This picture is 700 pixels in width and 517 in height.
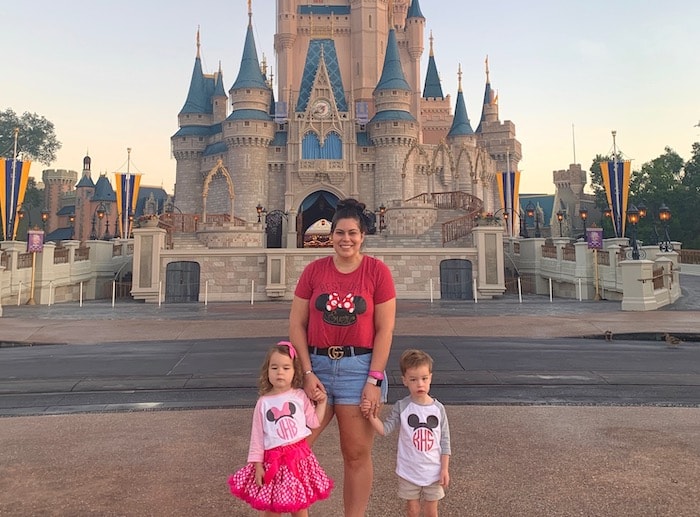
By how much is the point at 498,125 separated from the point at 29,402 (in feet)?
189

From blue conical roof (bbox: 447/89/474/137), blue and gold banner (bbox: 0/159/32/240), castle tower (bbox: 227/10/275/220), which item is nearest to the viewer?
blue and gold banner (bbox: 0/159/32/240)

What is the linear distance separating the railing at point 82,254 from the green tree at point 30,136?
4001 cm

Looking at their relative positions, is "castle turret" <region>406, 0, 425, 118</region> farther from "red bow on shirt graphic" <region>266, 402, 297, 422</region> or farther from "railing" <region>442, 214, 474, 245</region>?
"red bow on shirt graphic" <region>266, 402, 297, 422</region>

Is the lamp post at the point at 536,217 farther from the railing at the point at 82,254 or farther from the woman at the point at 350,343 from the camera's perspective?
the woman at the point at 350,343

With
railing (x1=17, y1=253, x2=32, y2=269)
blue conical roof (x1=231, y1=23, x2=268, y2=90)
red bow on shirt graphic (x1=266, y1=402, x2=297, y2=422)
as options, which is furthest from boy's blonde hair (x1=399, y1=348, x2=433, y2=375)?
blue conical roof (x1=231, y1=23, x2=268, y2=90)

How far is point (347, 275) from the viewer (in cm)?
270

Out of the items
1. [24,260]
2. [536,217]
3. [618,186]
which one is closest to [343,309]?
[24,260]

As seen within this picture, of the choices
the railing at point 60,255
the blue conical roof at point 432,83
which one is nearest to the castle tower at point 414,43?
the blue conical roof at point 432,83

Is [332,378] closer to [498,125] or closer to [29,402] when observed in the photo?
[29,402]

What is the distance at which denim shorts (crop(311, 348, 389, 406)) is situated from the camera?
2.58 m

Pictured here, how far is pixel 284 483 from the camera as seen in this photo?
2.32 m

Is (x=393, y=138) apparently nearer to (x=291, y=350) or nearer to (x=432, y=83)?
(x=432, y=83)

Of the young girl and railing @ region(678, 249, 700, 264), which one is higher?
railing @ region(678, 249, 700, 264)

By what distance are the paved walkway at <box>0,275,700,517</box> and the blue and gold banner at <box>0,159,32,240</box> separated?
2187cm
